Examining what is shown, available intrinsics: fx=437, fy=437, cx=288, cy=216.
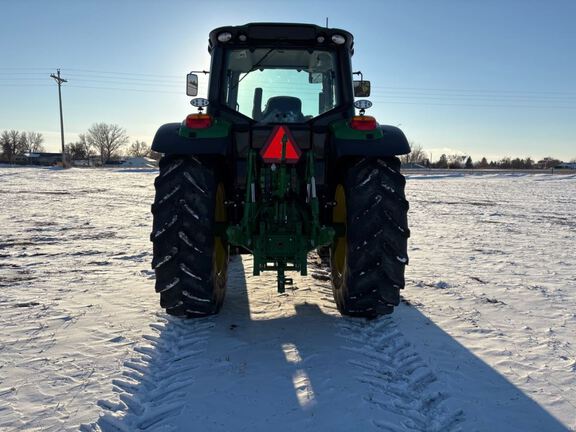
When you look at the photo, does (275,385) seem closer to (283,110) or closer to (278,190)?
(278,190)

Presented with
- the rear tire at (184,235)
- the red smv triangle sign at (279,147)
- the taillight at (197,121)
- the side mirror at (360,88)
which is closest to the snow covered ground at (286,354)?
the rear tire at (184,235)

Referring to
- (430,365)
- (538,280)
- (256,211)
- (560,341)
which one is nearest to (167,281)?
(256,211)

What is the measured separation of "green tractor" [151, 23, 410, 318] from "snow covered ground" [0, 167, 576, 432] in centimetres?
40

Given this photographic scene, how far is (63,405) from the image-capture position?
2.51 metres

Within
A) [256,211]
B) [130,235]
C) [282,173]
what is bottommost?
[130,235]

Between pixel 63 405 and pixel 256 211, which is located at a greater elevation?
pixel 256 211

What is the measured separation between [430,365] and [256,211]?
1783mm

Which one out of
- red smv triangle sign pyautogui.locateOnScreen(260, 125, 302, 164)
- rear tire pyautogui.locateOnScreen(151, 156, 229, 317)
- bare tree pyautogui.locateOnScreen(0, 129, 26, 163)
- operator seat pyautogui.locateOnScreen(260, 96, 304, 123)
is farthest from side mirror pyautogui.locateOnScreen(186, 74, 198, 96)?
bare tree pyautogui.locateOnScreen(0, 129, 26, 163)

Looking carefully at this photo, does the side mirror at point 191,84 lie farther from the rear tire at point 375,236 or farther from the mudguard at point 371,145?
the rear tire at point 375,236

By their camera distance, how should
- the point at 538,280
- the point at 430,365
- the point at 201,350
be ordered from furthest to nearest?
the point at 538,280 → the point at 201,350 → the point at 430,365

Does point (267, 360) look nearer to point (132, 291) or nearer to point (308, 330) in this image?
point (308, 330)

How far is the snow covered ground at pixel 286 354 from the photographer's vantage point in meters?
2.46

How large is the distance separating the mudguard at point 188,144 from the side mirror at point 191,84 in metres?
1.16

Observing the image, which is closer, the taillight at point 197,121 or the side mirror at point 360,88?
the taillight at point 197,121
